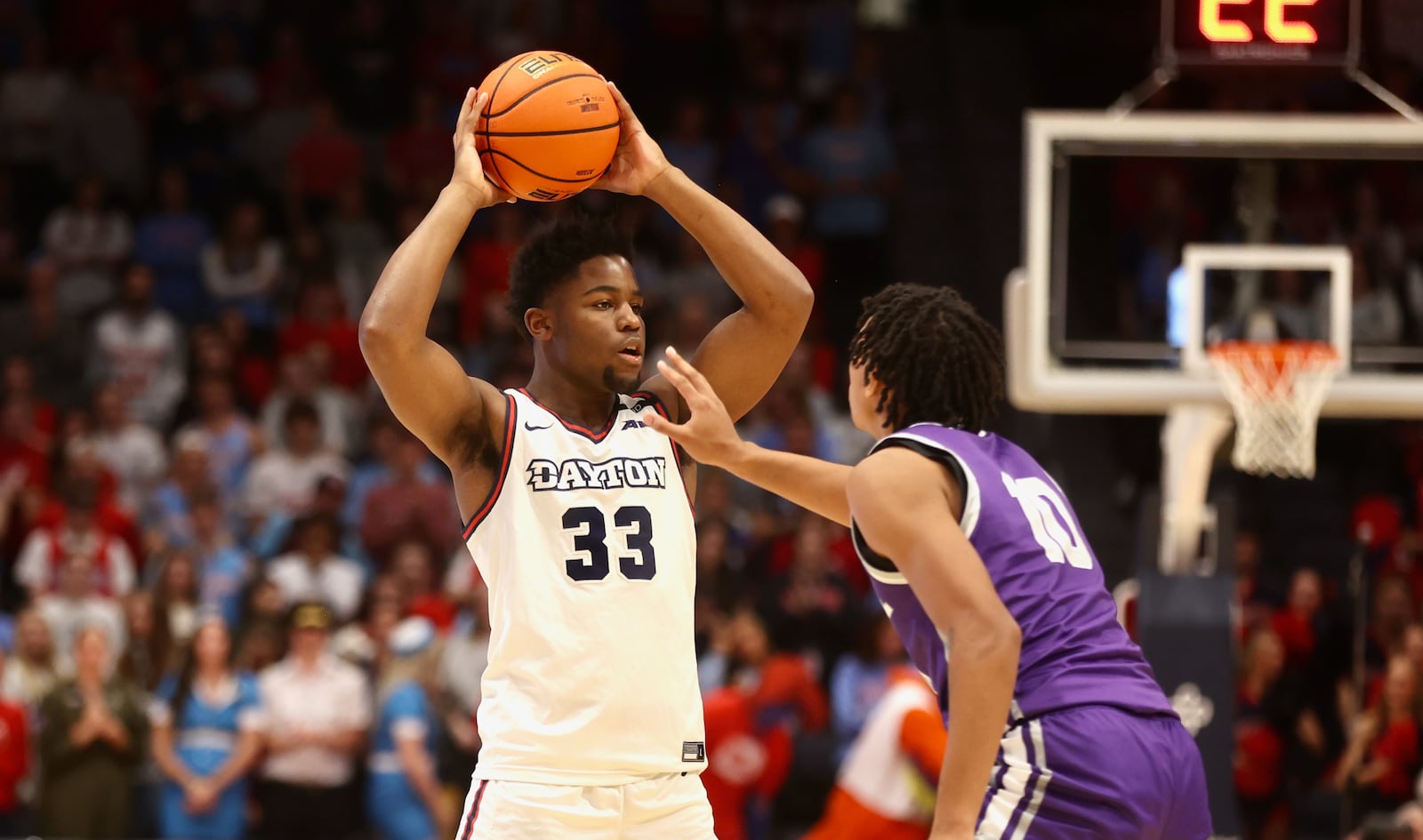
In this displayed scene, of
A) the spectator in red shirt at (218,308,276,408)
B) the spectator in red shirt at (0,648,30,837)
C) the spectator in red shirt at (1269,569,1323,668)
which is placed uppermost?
the spectator in red shirt at (218,308,276,408)

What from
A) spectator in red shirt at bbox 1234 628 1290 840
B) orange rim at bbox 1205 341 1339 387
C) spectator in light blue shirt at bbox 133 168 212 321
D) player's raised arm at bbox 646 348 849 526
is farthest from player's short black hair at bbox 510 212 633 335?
spectator in light blue shirt at bbox 133 168 212 321

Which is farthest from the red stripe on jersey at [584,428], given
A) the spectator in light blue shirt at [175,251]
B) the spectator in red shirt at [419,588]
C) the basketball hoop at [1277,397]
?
the spectator in light blue shirt at [175,251]

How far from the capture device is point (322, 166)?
1351 cm

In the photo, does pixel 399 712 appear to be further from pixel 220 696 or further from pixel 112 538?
pixel 112 538

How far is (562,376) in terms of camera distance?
4.37m

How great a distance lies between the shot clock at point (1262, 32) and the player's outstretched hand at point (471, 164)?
14.5 feet

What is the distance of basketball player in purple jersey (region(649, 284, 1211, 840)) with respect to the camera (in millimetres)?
3264

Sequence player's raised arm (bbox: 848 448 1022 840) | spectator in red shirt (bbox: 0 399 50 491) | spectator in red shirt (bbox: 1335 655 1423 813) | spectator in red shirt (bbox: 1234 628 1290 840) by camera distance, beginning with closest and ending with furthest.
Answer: player's raised arm (bbox: 848 448 1022 840) → spectator in red shirt (bbox: 1335 655 1423 813) → spectator in red shirt (bbox: 1234 628 1290 840) → spectator in red shirt (bbox: 0 399 50 491)

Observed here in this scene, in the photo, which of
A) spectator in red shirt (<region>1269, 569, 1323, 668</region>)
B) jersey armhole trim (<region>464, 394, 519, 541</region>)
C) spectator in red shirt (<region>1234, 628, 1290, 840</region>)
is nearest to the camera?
Result: jersey armhole trim (<region>464, 394, 519, 541</region>)

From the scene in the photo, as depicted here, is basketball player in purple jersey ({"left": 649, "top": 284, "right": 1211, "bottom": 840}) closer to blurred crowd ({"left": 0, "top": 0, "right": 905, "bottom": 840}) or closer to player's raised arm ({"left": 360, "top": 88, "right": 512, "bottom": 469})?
player's raised arm ({"left": 360, "top": 88, "right": 512, "bottom": 469})

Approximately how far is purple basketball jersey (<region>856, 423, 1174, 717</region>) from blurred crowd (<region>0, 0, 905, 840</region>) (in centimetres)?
550

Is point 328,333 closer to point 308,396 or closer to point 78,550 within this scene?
point 308,396

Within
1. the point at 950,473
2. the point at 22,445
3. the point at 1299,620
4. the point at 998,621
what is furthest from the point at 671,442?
the point at 22,445

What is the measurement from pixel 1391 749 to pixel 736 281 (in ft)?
20.4
